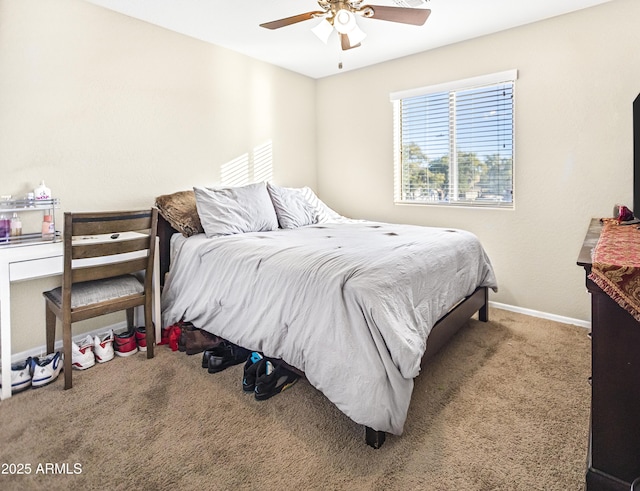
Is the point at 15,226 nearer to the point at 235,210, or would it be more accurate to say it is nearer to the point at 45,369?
the point at 45,369

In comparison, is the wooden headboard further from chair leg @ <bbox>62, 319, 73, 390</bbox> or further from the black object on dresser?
the black object on dresser

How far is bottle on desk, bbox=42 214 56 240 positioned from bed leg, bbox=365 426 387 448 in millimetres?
2251

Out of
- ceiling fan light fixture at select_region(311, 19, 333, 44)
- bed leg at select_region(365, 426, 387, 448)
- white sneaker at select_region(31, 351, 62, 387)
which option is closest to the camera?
bed leg at select_region(365, 426, 387, 448)

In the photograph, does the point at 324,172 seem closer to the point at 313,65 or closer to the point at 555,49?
the point at 313,65

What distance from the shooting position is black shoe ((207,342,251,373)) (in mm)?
2230

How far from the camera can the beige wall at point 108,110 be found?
7.79 feet

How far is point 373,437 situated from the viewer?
157cm

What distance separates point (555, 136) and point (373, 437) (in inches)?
106

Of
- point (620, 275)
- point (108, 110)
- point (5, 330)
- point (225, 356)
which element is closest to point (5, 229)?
point (5, 330)

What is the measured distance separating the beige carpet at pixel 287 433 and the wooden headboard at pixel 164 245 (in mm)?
845

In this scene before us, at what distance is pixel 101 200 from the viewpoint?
276cm

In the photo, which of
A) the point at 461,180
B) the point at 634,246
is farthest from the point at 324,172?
the point at 634,246

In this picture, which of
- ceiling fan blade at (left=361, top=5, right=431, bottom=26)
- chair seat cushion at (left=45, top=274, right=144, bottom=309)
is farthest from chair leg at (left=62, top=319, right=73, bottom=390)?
ceiling fan blade at (left=361, top=5, right=431, bottom=26)

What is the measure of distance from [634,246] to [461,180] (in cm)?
232
